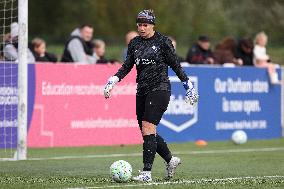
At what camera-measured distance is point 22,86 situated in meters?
19.0

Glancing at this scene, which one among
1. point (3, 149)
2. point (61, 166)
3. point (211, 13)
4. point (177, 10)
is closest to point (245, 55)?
point (3, 149)

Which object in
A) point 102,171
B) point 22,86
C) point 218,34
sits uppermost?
point 218,34

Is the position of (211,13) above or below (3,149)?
above

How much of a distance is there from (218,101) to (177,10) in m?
28.4

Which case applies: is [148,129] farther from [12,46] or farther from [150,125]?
[12,46]

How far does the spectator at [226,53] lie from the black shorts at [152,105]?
1147 cm

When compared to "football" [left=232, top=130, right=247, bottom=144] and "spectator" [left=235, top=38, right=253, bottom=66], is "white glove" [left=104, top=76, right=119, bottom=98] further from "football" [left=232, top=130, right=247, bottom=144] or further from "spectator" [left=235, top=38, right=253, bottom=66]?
"spectator" [left=235, top=38, right=253, bottom=66]

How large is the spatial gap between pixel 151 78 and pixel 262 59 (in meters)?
12.4

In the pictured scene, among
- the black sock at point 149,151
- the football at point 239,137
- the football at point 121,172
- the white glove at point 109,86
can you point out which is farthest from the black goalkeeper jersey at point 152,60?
the football at point 239,137

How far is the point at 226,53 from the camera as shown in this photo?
26891mm

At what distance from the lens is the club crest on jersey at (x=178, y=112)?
24.2 m

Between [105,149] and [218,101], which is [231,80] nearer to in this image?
[218,101]

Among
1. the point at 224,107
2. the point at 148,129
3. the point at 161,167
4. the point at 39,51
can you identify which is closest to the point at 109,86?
the point at 148,129

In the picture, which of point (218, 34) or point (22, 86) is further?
point (218, 34)
